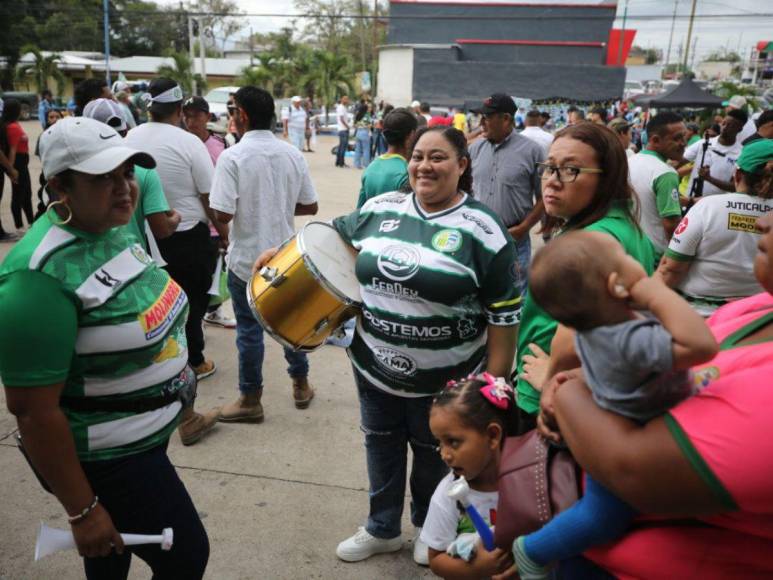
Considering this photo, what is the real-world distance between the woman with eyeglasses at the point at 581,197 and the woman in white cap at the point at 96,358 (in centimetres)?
121

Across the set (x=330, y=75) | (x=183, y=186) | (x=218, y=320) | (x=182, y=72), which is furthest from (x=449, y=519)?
(x=330, y=75)

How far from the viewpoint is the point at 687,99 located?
1964cm

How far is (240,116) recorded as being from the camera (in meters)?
3.98

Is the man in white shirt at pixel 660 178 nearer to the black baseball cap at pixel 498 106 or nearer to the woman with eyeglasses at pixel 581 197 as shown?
the black baseball cap at pixel 498 106

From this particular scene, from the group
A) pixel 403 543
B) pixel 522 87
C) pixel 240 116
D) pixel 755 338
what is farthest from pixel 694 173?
pixel 522 87

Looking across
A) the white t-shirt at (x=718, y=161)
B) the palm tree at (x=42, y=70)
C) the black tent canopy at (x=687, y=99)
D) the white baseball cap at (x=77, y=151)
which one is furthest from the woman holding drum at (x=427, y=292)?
the palm tree at (x=42, y=70)

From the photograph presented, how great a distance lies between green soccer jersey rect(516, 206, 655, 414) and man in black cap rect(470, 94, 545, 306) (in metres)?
2.99

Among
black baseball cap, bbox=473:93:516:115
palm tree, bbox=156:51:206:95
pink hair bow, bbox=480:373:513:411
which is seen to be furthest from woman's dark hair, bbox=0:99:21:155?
palm tree, bbox=156:51:206:95

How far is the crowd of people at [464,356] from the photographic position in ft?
3.81

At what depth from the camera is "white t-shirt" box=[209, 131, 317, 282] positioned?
12.4 feet

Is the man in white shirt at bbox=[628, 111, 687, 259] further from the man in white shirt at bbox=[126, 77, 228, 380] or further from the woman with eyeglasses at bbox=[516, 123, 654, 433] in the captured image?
the man in white shirt at bbox=[126, 77, 228, 380]

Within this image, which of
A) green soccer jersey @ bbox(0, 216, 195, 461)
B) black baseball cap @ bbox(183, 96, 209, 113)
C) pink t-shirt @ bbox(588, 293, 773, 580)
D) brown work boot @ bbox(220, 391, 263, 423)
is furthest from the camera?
black baseball cap @ bbox(183, 96, 209, 113)

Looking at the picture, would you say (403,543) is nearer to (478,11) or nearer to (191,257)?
(191,257)

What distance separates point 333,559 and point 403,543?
359 mm
